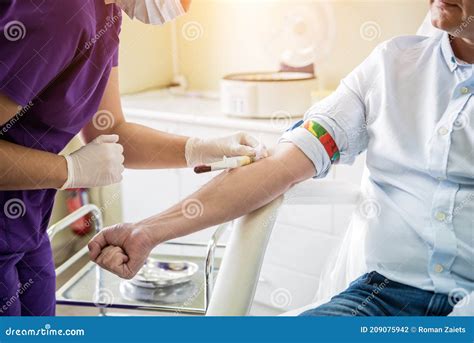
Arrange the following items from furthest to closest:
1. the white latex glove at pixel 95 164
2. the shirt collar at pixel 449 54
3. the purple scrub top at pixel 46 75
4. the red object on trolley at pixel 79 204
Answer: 1. the red object on trolley at pixel 79 204
2. the shirt collar at pixel 449 54
3. the white latex glove at pixel 95 164
4. the purple scrub top at pixel 46 75

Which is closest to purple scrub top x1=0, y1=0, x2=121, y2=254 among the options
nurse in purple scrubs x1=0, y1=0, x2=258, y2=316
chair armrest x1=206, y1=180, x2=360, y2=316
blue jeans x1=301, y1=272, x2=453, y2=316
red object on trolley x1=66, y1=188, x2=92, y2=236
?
nurse in purple scrubs x1=0, y1=0, x2=258, y2=316

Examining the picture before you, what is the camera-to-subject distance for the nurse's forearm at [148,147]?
1086 millimetres

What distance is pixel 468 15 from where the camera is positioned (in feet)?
3.05

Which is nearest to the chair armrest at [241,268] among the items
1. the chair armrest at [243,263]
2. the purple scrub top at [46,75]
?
the chair armrest at [243,263]

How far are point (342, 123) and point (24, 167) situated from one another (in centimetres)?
56

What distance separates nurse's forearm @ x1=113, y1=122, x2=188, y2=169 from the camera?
1.09 meters

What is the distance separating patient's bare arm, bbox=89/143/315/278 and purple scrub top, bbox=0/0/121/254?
0.58 feet

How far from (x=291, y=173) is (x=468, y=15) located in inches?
15.1

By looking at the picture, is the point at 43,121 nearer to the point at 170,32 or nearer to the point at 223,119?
the point at 223,119

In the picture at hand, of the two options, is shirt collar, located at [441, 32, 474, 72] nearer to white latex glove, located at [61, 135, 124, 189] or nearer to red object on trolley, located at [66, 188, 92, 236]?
white latex glove, located at [61, 135, 124, 189]

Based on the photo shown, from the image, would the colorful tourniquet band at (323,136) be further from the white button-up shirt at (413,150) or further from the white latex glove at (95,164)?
the white latex glove at (95,164)

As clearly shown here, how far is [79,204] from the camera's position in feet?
6.69

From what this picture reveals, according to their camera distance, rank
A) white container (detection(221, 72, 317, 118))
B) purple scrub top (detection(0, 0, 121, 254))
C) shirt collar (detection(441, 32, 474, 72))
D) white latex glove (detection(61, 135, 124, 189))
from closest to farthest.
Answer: purple scrub top (detection(0, 0, 121, 254)) → white latex glove (detection(61, 135, 124, 189)) → shirt collar (detection(441, 32, 474, 72)) → white container (detection(221, 72, 317, 118))
